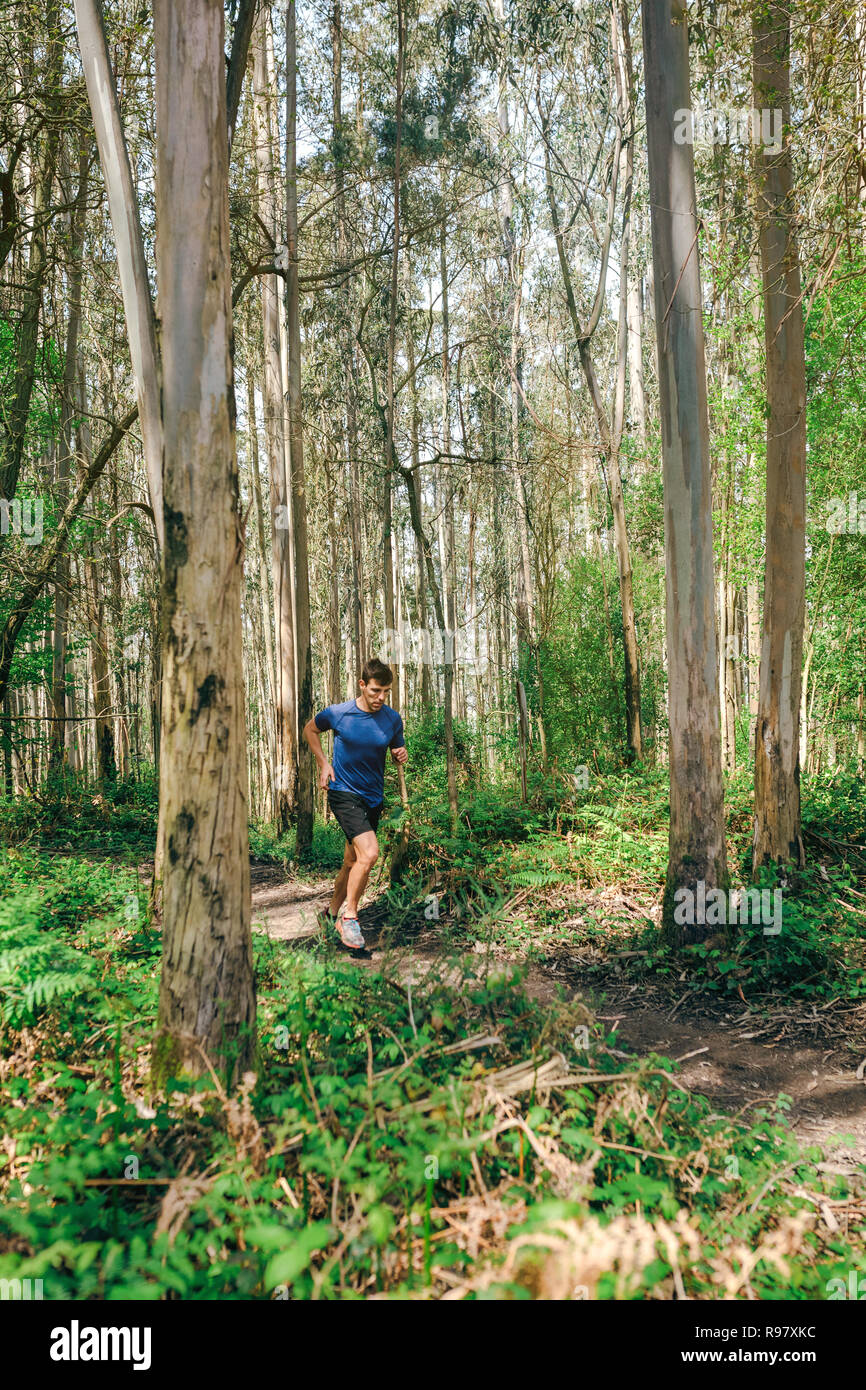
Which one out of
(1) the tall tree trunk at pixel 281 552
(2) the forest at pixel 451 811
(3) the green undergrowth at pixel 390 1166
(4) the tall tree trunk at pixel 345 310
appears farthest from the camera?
(1) the tall tree trunk at pixel 281 552

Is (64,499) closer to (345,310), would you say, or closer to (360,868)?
(360,868)

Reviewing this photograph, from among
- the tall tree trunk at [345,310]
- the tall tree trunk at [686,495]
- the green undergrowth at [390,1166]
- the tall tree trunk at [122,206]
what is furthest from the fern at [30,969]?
the tall tree trunk at [345,310]

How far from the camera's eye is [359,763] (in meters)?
5.70

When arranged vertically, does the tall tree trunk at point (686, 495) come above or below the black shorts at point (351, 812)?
above

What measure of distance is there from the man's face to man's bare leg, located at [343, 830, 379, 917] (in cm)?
92

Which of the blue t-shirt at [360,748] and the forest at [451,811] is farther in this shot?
the blue t-shirt at [360,748]

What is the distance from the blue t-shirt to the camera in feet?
18.6

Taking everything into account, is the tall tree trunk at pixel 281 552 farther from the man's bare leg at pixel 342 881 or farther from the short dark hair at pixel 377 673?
the short dark hair at pixel 377 673

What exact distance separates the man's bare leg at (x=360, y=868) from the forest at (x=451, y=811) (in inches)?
7.3

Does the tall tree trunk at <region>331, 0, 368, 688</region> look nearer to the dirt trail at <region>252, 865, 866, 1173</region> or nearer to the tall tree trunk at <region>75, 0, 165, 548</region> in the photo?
the tall tree trunk at <region>75, 0, 165, 548</region>

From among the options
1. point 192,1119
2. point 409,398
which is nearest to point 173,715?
point 192,1119

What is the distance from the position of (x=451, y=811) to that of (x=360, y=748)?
269 cm

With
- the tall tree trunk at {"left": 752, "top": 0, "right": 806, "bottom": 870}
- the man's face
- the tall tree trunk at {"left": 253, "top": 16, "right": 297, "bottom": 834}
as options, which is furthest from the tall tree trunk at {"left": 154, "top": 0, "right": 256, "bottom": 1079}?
the tall tree trunk at {"left": 253, "top": 16, "right": 297, "bottom": 834}

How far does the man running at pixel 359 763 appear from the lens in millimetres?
5512
